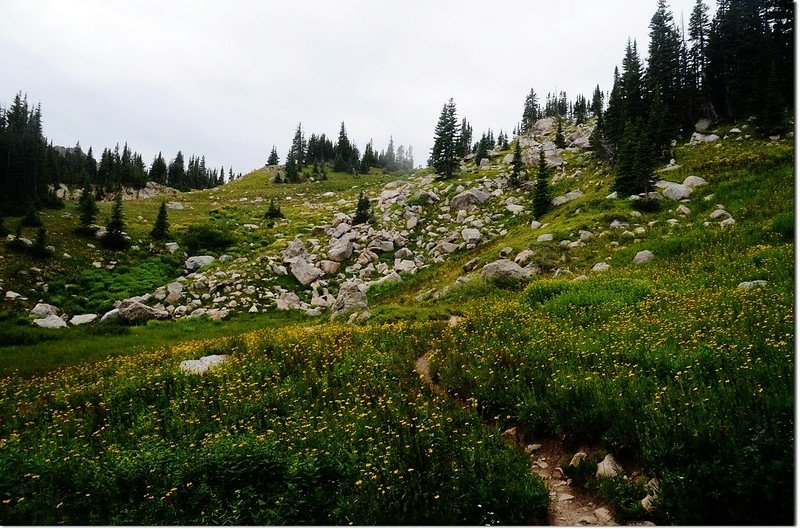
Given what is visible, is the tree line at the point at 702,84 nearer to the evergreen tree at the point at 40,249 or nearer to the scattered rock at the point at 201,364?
the scattered rock at the point at 201,364

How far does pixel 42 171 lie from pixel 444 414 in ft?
316

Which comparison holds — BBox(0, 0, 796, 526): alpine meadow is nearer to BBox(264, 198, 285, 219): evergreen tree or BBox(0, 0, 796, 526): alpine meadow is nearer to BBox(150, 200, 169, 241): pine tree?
BBox(150, 200, 169, 241): pine tree

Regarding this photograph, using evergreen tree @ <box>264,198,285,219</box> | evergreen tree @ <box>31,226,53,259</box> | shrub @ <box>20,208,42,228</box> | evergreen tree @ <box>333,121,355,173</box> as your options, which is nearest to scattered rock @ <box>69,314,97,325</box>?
evergreen tree @ <box>31,226,53,259</box>

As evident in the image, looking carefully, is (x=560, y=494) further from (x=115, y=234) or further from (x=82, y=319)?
(x=115, y=234)

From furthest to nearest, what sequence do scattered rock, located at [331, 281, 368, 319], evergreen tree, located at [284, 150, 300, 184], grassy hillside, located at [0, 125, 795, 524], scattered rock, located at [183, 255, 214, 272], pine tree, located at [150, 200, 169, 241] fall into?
evergreen tree, located at [284, 150, 300, 184] → pine tree, located at [150, 200, 169, 241] → scattered rock, located at [183, 255, 214, 272] → scattered rock, located at [331, 281, 368, 319] → grassy hillside, located at [0, 125, 795, 524]

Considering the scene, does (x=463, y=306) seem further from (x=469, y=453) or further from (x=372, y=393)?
(x=469, y=453)

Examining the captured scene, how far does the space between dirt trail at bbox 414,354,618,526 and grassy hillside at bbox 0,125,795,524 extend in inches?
7.5

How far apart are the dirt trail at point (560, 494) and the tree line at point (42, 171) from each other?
60.5 m

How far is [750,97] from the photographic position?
45.7 m

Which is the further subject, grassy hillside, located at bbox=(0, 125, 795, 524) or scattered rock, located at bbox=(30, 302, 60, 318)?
scattered rock, located at bbox=(30, 302, 60, 318)

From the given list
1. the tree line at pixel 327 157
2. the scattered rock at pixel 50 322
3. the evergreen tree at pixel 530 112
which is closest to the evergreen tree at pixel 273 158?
the tree line at pixel 327 157

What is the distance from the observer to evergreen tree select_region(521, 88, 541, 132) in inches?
5310

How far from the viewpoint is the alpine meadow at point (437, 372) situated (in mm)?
5328

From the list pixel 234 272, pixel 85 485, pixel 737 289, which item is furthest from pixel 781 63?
pixel 85 485
